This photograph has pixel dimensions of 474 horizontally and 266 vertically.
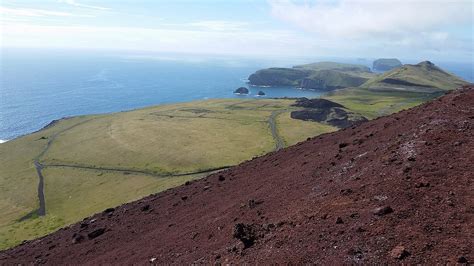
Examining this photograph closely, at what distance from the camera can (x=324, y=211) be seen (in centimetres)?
2575

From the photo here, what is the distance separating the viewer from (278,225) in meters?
26.5

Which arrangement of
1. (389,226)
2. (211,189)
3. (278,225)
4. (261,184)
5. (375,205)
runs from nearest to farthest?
(389,226) → (375,205) → (278,225) → (261,184) → (211,189)

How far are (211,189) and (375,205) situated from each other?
85.7ft

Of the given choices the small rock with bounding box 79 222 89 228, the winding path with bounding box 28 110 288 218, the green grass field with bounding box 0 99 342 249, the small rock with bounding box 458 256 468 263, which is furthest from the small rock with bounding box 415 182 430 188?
the winding path with bounding box 28 110 288 218

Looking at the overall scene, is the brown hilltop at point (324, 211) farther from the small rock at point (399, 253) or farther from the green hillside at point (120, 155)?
the green hillside at point (120, 155)

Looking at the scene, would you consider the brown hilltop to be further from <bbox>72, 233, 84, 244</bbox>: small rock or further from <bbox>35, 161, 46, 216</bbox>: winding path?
<bbox>35, 161, 46, 216</bbox>: winding path

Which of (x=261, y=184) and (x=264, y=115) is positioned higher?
(x=261, y=184)

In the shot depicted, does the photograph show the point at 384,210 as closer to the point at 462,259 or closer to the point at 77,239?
the point at 462,259

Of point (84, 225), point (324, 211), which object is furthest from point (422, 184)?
point (84, 225)

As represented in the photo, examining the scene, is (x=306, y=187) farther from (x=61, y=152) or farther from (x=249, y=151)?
(x=61, y=152)

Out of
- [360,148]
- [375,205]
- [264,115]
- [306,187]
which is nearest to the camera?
[375,205]

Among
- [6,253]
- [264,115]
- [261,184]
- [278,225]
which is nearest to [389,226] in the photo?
[278,225]

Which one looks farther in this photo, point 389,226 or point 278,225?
point 278,225

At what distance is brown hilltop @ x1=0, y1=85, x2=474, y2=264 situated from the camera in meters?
20.7
